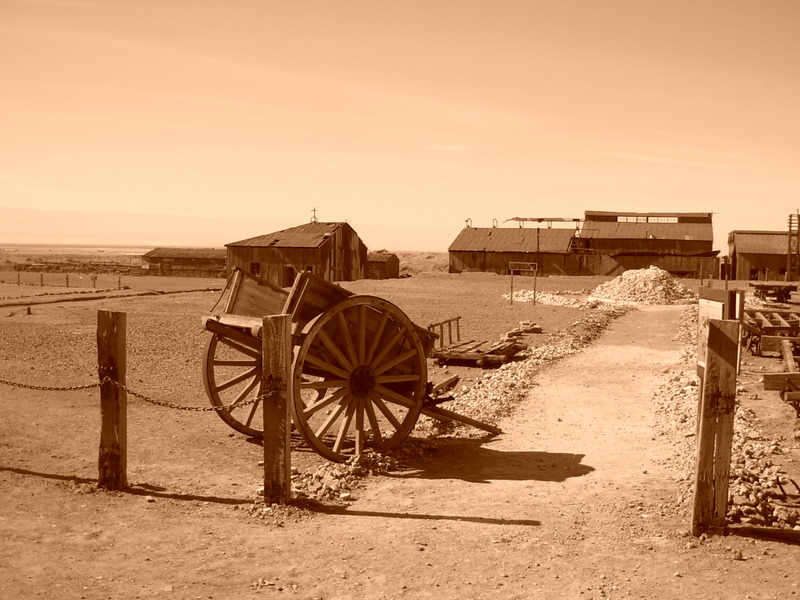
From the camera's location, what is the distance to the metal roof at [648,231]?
6100cm

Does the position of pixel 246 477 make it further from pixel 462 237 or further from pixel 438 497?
pixel 462 237

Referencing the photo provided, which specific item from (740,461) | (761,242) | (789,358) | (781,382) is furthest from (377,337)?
(761,242)

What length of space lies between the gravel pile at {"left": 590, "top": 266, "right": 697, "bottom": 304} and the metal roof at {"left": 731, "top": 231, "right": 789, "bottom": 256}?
20.3m

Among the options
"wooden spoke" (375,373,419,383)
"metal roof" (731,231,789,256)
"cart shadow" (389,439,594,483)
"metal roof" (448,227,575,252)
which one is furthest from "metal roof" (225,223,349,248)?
"cart shadow" (389,439,594,483)

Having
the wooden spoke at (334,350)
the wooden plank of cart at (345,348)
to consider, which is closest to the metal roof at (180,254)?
the wooden plank of cart at (345,348)

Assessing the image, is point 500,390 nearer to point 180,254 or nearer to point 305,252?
point 305,252

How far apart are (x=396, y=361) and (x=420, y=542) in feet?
11.2

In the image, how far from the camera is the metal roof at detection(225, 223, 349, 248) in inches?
1935

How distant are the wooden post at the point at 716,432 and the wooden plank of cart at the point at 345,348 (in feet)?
12.6

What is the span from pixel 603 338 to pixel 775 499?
574 inches

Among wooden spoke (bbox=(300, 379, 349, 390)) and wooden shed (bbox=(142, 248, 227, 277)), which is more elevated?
wooden shed (bbox=(142, 248, 227, 277))

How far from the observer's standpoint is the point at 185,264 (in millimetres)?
69875

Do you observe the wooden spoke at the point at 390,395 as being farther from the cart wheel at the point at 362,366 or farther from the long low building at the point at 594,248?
the long low building at the point at 594,248

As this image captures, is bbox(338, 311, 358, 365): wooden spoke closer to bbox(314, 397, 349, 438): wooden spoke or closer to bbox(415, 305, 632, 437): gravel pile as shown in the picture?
bbox(314, 397, 349, 438): wooden spoke
